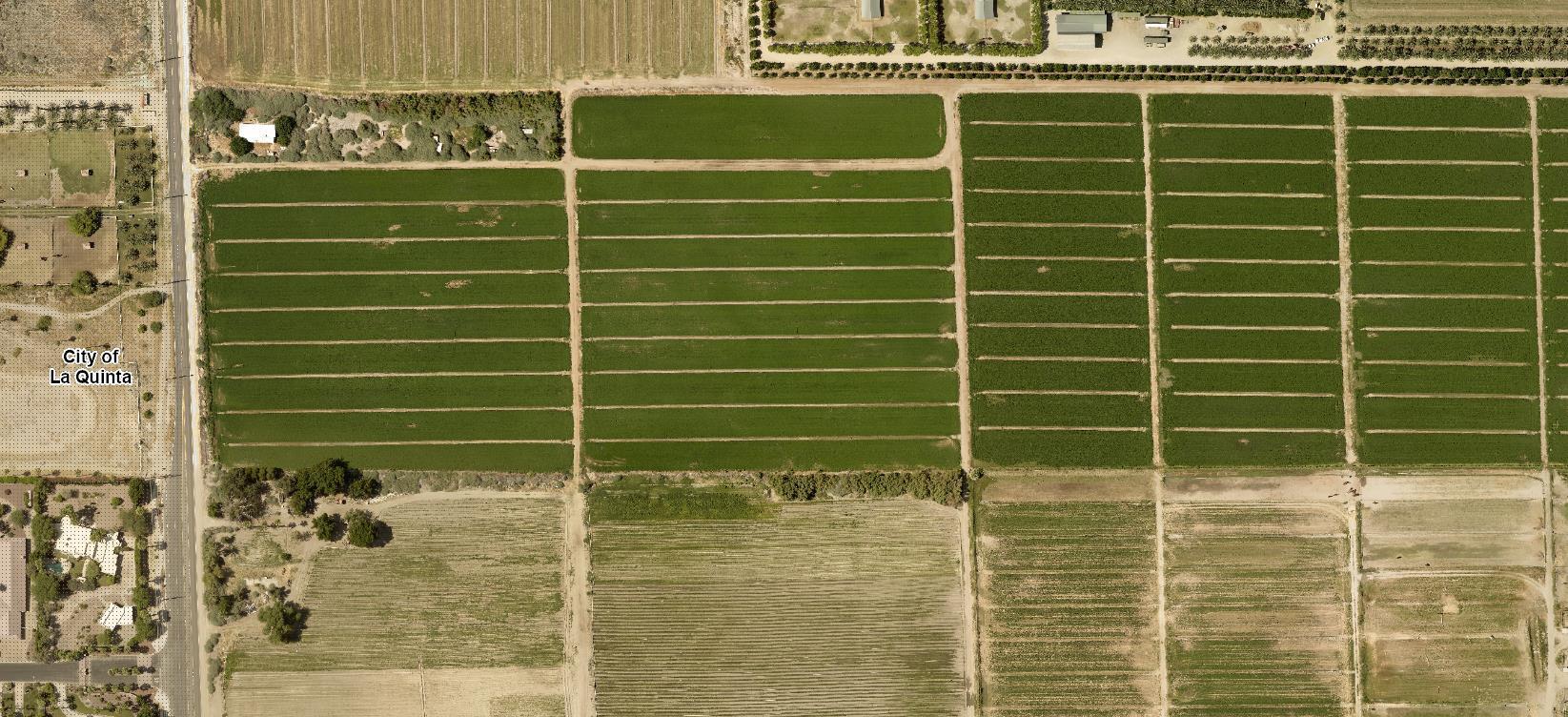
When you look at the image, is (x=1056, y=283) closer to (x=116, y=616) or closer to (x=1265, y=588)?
(x=1265, y=588)

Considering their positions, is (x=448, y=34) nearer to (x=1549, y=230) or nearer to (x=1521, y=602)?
(x=1549, y=230)

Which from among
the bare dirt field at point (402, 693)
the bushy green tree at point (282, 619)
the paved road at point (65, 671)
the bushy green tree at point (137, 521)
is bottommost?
the bare dirt field at point (402, 693)

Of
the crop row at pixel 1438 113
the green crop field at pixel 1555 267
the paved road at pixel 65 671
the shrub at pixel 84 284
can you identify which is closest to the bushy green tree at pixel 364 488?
the paved road at pixel 65 671

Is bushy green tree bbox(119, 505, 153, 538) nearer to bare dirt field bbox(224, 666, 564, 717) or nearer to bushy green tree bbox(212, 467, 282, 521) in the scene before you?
bushy green tree bbox(212, 467, 282, 521)

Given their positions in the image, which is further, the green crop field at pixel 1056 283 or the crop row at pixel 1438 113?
the crop row at pixel 1438 113

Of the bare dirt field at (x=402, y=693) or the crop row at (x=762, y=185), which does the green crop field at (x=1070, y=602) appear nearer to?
the crop row at (x=762, y=185)

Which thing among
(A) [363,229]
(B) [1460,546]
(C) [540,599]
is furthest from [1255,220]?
(A) [363,229]

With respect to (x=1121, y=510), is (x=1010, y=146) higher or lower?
higher

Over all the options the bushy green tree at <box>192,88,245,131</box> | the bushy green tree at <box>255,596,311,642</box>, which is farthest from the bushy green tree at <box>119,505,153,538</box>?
the bushy green tree at <box>192,88,245,131</box>
